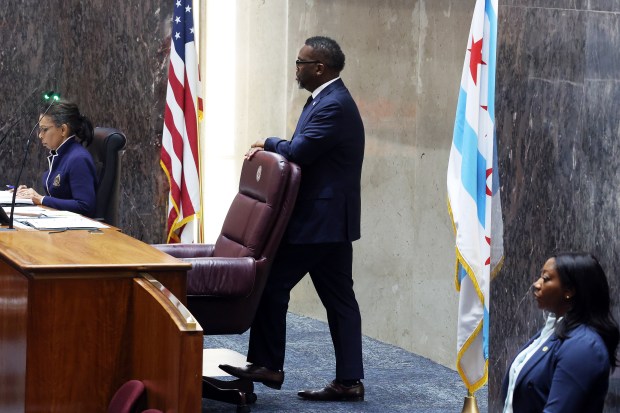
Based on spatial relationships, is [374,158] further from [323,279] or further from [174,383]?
[174,383]

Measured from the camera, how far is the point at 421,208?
6605 mm

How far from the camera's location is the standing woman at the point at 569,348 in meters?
3.24

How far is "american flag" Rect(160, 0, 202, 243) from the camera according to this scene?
7055mm

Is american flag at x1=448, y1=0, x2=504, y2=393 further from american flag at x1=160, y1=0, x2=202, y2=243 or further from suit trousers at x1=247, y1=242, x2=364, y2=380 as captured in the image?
american flag at x1=160, y1=0, x2=202, y2=243

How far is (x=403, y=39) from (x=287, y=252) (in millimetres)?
2146

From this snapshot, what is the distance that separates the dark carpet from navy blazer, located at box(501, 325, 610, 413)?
170cm

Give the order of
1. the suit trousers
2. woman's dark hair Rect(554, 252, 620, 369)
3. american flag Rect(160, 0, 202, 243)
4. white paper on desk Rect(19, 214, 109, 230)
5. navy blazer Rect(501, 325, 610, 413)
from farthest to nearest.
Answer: american flag Rect(160, 0, 202, 243)
the suit trousers
white paper on desk Rect(19, 214, 109, 230)
woman's dark hair Rect(554, 252, 620, 369)
navy blazer Rect(501, 325, 610, 413)

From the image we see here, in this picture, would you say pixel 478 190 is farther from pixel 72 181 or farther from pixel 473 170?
pixel 72 181

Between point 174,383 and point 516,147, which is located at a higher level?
point 516,147

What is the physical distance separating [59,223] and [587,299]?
6.91ft

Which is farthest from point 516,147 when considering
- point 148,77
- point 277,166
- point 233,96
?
point 233,96

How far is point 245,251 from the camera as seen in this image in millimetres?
4801

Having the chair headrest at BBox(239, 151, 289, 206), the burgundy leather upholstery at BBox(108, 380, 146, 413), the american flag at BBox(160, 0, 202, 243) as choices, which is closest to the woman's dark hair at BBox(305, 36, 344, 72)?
the chair headrest at BBox(239, 151, 289, 206)

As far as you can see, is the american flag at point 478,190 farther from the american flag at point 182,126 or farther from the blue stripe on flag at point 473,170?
the american flag at point 182,126
